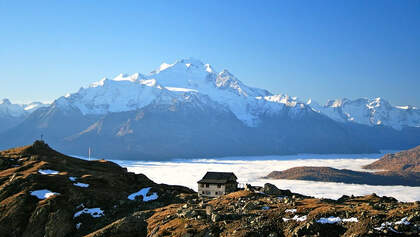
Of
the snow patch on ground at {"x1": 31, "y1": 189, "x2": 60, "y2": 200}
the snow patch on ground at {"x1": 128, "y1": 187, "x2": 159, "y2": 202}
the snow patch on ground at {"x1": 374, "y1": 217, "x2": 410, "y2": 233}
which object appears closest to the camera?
the snow patch on ground at {"x1": 374, "y1": 217, "x2": 410, "y2": 233}

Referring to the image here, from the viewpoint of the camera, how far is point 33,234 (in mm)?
95500

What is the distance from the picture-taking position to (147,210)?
343 feet

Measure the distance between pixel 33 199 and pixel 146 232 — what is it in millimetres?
45460

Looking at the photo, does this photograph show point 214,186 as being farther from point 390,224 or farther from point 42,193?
point 390,224

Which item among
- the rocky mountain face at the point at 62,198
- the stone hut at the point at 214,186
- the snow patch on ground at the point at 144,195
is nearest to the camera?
the rocky mountain face at the point at 62,198

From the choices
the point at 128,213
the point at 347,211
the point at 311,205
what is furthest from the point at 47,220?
the point at 347,211

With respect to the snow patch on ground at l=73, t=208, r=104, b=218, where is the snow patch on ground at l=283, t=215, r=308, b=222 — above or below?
above

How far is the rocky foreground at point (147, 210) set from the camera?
2608 inches

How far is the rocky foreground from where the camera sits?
217ft

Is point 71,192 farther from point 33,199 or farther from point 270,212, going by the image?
point 270,212

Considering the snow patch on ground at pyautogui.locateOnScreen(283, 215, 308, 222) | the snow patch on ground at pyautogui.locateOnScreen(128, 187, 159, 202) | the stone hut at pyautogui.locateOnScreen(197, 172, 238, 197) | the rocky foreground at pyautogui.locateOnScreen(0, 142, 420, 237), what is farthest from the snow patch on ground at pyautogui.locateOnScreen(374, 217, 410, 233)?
the stone hut at pyautogui.locateOnScreen(197, 172, 238, 197)

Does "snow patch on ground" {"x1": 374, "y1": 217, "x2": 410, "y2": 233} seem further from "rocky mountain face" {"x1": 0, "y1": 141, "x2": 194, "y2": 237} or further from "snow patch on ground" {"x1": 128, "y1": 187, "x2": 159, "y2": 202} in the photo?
"snow patch on ground" {"x1": 128, "y1": 187, "x2": 159, "y2": 202}

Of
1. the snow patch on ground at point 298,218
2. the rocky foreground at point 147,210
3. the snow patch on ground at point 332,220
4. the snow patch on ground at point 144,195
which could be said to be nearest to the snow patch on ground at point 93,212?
the rocky foreground at point 147,210

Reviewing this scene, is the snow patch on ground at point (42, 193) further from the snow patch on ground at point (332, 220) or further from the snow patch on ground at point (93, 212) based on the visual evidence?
the snow patch on ground at point (332, 220)
